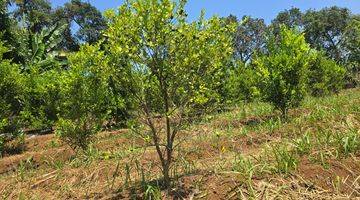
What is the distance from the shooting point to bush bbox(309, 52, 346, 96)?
25469 millimetres

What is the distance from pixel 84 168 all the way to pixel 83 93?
4.53m

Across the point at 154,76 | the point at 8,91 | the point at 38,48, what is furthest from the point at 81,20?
the point at 154,76

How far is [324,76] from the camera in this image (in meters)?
25.4

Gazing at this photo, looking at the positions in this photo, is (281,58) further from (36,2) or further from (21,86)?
(36,2)

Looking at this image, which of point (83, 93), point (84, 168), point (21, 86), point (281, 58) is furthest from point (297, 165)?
point (21, 86)

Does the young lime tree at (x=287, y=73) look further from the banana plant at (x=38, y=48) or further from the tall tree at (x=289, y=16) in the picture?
the tall tree at (x=289, y=16)

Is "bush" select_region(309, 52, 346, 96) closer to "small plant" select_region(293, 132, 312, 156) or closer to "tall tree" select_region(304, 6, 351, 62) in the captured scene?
"small plant" select_region(293, 132, 312, 156)

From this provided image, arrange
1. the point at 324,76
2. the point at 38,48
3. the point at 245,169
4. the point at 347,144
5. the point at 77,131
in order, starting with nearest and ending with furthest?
1. the point at 245,169
2. the point at 347,144
3. the point at 77,131
4. the point at 324,76
5. the point at 38,48

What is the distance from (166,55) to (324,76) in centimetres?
2118

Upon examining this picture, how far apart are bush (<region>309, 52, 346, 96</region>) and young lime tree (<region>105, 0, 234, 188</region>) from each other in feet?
65.2

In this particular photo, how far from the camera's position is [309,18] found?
2328 inches

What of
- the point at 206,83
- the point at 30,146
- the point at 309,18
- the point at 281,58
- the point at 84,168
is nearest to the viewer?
the point at 206,83

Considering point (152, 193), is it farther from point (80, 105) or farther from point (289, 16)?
point (289, 16)

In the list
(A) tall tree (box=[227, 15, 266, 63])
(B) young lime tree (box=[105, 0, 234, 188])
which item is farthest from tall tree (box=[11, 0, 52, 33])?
(B) young lime tree (box=[105, 0, 234, 188])
